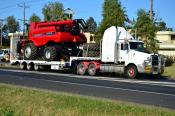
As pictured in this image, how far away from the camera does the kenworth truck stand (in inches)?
1185

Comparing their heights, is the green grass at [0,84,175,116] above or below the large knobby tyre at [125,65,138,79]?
below

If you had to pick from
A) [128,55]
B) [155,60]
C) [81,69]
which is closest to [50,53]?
[81,69]

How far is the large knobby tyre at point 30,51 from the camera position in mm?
37000

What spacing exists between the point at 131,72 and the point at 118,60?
5.45 ft

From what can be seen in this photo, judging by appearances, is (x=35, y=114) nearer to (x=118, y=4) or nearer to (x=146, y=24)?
(x=146, y=24)

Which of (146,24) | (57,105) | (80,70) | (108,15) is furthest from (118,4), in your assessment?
(57,105)

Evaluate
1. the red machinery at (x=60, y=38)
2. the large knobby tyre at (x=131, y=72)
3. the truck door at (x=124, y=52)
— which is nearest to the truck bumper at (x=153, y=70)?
the large knobby tyre at (x=131, y=72)

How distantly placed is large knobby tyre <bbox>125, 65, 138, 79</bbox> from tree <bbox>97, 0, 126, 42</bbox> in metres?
22.5

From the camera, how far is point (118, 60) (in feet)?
104

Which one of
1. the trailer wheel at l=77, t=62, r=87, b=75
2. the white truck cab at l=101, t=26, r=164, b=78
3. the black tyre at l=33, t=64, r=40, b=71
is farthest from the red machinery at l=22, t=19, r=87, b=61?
the white truck cab at l=101, t=26, r=164, b=78

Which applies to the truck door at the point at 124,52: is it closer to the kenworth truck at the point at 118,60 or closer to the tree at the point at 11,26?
the kenworth truck at the point at 118,60

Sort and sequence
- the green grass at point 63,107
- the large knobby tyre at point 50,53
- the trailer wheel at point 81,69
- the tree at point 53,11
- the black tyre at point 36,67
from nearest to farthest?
1. the green grass at point 63,107
2. the trailer wheel at point 81,69
3. the large knobby tyre at point 50,53
4. the black tyre at point 36,67
5. the tree at point 53,11

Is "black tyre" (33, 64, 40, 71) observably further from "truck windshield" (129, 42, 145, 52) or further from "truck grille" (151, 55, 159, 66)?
"truck grille" (151, 55, 159, 66)

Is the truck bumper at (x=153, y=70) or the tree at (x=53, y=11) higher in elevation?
the tree at (x=53, y=11)
